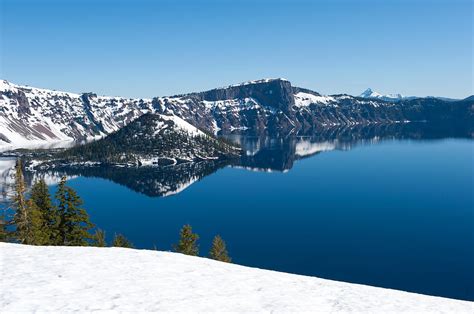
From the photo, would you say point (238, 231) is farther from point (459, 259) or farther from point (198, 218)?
point (459, 259)

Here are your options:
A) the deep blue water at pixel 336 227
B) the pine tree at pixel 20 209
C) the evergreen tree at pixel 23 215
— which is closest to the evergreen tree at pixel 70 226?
the evergreen tree at pixel 23 215

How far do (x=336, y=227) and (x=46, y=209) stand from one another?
100241 mm

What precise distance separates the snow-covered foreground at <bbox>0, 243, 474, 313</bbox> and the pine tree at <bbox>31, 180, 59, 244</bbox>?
23607mm

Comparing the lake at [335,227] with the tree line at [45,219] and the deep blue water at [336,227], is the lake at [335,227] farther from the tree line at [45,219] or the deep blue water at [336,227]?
the tree line at [45,219]

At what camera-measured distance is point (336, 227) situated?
12925 centimetres

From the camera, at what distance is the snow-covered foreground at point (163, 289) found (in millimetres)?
18625

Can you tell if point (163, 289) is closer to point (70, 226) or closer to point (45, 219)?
point (70, 226)

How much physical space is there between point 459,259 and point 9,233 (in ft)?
347

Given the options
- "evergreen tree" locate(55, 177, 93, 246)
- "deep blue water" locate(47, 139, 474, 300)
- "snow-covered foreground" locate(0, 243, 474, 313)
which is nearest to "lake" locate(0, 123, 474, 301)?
"deep blue water" locate(47, 139, 474, 300)

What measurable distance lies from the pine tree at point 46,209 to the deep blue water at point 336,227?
5906 cm

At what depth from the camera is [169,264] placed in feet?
86.4

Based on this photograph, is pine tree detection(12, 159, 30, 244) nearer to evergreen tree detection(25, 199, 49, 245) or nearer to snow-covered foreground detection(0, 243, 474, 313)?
evergreen tree detection(25, 199, 49, 245)

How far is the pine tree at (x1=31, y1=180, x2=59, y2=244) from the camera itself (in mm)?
50438

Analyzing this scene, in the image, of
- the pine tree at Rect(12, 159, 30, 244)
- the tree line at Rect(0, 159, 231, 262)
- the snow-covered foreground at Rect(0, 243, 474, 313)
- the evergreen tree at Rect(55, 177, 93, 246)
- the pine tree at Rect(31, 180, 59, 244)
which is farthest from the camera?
the evergreen tree at Rect(55, 177, 93, 246)
